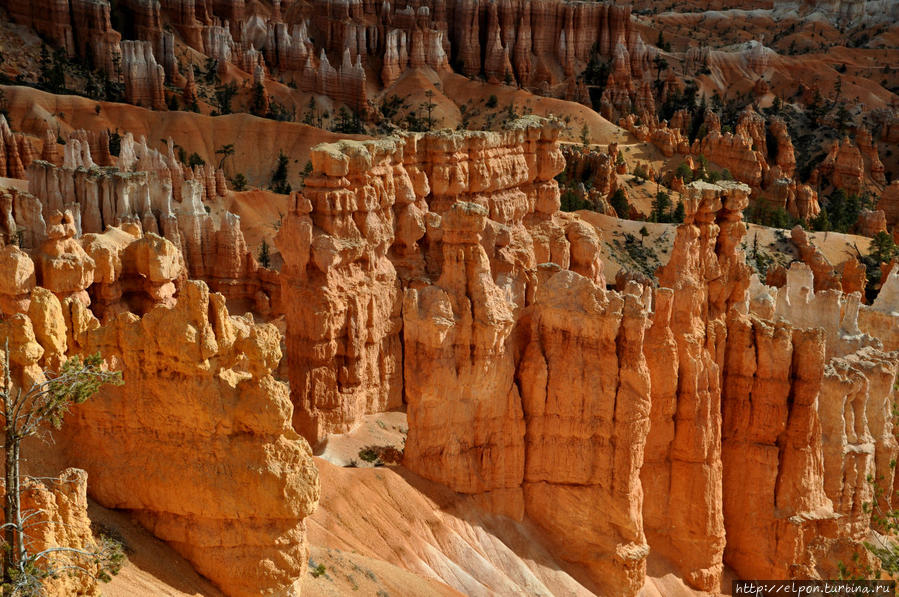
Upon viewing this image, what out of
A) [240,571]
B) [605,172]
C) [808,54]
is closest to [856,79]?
[808,54]

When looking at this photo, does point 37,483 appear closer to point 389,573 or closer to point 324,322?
point 389,573

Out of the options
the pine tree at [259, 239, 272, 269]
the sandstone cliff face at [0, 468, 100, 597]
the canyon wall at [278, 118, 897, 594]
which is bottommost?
the pine tree at [259, 239, 272, 269]

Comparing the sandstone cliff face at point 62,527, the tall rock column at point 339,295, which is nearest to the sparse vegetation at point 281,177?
the tall rock column at point 339,295

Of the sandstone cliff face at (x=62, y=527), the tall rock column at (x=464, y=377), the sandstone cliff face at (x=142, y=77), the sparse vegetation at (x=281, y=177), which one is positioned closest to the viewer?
the sandstone cliff face at (x=62, y=527)

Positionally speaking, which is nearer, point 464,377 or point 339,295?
point 464,377

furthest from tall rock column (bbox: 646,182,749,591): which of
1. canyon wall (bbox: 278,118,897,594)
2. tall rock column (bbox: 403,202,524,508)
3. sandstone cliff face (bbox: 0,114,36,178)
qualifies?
sandstone cliff face (bbox: 0,114,36,178)

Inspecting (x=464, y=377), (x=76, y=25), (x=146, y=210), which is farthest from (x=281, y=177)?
(x=464, y=377)

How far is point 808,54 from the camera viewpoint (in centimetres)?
13012

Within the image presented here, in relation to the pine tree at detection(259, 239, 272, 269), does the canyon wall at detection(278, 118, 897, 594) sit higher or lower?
higher

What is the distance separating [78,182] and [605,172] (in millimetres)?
Answer: 44663

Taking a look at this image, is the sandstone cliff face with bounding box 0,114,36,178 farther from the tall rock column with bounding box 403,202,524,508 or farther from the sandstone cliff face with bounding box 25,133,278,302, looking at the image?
the tall rock column with bounding box 403,202,524,508

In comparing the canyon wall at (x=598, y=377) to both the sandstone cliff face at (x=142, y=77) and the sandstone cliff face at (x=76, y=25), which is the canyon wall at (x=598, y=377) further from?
the sandstone cliff face at (x=76, y=25)

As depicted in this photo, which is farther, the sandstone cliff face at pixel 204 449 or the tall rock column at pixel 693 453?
the tall rock column at pixel 693 453

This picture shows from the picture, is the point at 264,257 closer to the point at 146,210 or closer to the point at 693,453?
the point at 146,210
